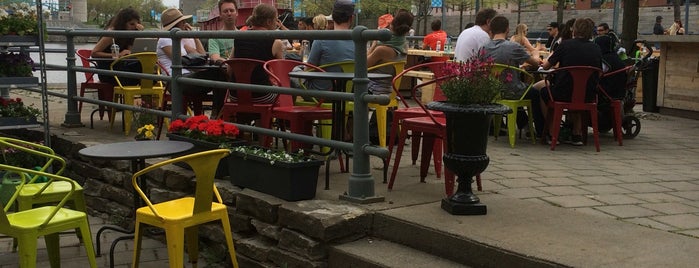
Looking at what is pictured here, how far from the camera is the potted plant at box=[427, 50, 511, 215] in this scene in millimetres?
4020

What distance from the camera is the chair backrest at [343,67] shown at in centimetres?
583

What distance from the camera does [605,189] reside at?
5.05 meters

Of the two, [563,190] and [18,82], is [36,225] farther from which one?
[563,190]

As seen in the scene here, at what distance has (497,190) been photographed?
486 cm

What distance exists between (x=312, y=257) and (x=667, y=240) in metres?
1.84

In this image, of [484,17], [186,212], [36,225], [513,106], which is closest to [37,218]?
[36,225]

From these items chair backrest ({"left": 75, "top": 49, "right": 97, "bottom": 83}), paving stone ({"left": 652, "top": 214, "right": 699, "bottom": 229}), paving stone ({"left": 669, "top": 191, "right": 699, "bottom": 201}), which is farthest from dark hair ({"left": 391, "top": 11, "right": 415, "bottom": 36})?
paving stone ({"left": 652, "top": 214, "right": 699, "bottom": 229})

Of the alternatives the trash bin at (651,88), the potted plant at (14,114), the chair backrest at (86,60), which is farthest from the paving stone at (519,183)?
the trash bin at (651,88)

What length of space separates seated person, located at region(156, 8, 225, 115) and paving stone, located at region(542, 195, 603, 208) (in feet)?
10.7

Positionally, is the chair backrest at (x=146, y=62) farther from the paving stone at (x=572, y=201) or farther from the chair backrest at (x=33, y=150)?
the paving stone at (x=572, y=201)

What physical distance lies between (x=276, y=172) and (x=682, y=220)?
7.73 ft

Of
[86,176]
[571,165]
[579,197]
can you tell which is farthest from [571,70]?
[86,176]

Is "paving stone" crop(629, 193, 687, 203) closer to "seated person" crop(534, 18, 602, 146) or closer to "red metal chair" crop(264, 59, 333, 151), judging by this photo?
"red metal chair" crop(264, 59, 333, 151)

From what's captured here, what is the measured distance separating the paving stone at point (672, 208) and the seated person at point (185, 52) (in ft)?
12.4
